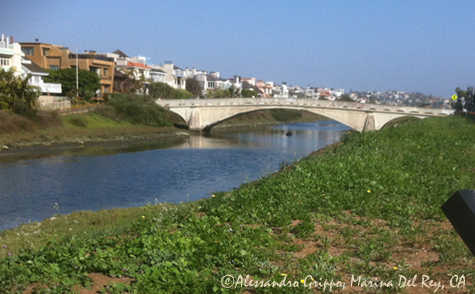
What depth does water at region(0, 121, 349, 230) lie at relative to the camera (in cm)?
2312

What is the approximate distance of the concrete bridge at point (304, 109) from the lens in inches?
2490

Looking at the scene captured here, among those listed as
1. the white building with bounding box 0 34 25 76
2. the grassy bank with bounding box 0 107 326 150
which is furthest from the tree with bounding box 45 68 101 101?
the grassy bank with bounding box 0 107 326 150

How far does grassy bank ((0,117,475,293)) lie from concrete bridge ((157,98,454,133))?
5178 centimetres

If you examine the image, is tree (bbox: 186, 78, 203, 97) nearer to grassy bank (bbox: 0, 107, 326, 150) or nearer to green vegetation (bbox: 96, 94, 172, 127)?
grassy bank (bbox: 0, 107, 326, 150)

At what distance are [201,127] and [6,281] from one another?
65.2 metres

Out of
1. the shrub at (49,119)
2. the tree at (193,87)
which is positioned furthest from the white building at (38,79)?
the tree at (193,87)

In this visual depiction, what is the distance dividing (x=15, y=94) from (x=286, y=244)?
154ft

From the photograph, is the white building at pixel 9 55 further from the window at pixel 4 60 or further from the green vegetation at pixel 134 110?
the green vegetation at pixel 134 110

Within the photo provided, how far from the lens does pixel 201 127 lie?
70.9 m

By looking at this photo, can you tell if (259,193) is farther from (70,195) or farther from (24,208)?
(70,195)

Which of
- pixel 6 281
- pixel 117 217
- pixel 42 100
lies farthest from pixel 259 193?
pixel 42 100

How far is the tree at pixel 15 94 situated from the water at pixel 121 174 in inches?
274

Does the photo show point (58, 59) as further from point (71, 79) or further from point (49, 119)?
point (49, 119)

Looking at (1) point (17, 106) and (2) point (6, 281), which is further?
(1) point (17, 106)
